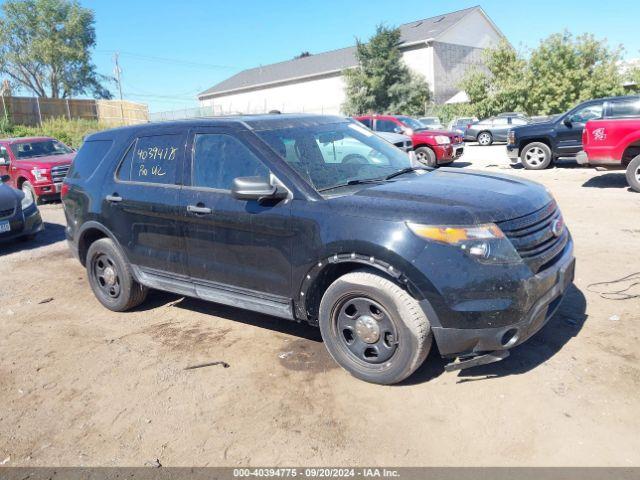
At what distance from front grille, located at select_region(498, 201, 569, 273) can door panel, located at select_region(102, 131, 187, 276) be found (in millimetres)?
2647

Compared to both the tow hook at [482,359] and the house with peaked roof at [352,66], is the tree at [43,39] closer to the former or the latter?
the house with peaked roof at [352,66]

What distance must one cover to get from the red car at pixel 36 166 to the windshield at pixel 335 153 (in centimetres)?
1003

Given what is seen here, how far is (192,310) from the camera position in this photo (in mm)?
5395

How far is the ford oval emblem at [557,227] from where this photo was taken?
371cm

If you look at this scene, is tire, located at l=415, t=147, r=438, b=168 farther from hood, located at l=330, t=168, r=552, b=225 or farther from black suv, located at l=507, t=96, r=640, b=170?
hood, located at l=330, t=168, r=552, b=225

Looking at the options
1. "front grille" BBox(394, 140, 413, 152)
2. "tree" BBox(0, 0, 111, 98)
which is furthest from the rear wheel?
"tree" BBox(0, 0, 111, 98)

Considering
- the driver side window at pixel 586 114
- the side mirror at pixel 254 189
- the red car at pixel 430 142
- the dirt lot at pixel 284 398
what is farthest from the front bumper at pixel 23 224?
the driver side window at pixel 586 114

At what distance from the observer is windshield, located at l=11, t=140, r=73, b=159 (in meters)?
13.5

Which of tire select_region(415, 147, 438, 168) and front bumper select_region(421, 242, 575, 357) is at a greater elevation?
tire select_region(415, 147, 438, 168)

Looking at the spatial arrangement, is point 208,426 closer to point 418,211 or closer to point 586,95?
point 418,211

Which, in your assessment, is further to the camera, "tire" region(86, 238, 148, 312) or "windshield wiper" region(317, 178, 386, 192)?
"tire" region(86, 238, 148, 312)

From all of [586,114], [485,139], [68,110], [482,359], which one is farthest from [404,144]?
[68,110]

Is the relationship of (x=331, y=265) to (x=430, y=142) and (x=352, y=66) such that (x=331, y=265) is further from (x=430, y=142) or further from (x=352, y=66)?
(x=352, y=66)

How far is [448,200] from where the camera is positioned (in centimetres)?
346
